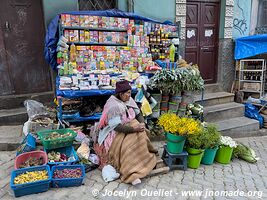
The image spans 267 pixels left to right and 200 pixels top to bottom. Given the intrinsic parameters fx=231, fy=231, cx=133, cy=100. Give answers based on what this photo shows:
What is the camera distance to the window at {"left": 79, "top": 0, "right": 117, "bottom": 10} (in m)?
5.36

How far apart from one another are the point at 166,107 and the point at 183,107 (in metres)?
0.37

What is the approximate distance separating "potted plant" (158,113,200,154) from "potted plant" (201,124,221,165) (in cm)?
32

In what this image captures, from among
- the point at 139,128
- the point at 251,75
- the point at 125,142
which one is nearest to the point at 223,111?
the point at 251,75

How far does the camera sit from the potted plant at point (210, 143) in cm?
368

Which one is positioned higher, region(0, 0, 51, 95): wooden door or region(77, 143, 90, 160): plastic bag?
region(0, 0, 51, 95): wooden door

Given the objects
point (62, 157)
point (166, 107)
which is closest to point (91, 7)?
point (166, 107)

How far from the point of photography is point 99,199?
2.93m

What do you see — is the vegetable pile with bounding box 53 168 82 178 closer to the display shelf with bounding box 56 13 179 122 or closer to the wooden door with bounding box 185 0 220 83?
the display shelf with bounding box 56 13 179 122

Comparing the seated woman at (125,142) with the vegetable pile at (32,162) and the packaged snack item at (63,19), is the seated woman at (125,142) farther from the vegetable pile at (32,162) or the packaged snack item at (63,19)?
the packaged snack item at (63,19)

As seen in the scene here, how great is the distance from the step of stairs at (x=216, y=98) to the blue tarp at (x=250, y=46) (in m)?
1.27

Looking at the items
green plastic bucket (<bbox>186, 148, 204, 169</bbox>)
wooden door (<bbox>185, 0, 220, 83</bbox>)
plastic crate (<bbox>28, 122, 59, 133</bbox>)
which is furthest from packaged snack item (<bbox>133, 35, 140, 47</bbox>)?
green plastic bucket (<bbox>186, 148, 204, 169</bbox>)

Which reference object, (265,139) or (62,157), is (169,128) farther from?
(265,139)

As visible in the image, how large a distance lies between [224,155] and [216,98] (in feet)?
8.87

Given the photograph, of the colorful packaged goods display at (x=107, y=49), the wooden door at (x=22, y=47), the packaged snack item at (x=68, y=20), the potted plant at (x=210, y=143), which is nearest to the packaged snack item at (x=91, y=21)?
the colorful packaged goods display at (x=107, y=49)
